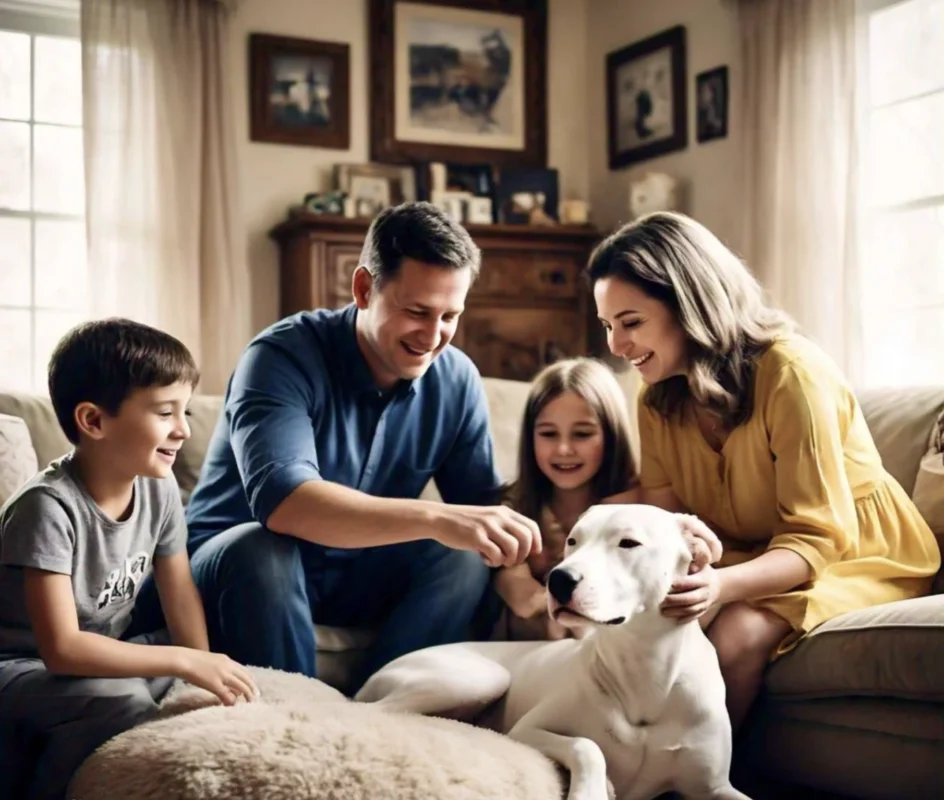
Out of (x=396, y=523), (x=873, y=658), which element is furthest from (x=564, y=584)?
(x=873, y=658)

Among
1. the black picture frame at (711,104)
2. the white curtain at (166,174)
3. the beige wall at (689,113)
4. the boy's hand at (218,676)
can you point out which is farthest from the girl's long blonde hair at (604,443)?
the black picture frame at (711,104)

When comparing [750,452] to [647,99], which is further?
[647,99]

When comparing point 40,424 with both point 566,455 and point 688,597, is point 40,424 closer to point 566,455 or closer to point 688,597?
point 566,455

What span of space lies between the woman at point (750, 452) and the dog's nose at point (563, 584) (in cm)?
43

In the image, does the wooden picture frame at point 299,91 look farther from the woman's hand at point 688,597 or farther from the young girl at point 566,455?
the woman's hand at point 688,597

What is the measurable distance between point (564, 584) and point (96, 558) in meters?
0.77

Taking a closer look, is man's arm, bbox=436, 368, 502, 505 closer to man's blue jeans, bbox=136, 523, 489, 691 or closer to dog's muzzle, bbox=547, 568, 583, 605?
man's blue jeans, bbox=136, 523, 489, 691

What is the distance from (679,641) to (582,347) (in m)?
3.36

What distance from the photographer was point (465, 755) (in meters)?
1.68

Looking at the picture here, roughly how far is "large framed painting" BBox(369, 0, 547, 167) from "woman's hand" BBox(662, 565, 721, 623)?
3.74 meters

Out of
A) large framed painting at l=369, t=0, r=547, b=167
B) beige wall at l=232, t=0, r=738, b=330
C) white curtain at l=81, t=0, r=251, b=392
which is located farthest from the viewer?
large framed painting at l=369, t=0, r=547, b=167

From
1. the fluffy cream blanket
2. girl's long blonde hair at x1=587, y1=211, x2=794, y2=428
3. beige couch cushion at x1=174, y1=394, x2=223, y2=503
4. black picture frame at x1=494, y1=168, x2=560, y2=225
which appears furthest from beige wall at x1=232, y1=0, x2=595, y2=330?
the fluffy cream blanket

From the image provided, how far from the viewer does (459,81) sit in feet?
17.7

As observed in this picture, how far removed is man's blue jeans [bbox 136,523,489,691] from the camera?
6.99ft
